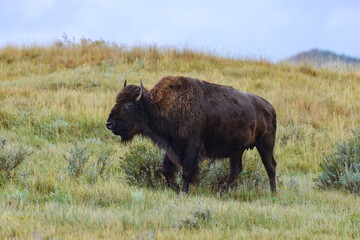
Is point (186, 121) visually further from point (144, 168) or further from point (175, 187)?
point (144, 168)

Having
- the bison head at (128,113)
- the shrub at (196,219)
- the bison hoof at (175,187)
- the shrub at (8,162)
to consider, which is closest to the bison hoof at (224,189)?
the bison hoof at (175,187)

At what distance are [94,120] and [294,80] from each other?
9070 mm

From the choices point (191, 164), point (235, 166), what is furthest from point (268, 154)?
point (191, 164)

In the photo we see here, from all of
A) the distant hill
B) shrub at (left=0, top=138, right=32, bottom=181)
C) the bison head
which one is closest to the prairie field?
shrub at (left=0, top=138, right=32, bottom=181)

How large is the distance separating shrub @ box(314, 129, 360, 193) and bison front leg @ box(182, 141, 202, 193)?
7.75ft

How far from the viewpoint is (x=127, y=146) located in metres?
9.80

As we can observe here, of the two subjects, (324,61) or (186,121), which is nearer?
(186,121)

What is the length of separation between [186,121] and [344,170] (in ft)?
9.48

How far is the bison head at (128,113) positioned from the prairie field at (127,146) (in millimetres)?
817

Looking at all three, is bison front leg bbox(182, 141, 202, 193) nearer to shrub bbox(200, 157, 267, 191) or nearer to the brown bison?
the brown bison

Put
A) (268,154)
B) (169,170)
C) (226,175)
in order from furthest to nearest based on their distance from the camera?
(226,175), (268,154), (169,170)

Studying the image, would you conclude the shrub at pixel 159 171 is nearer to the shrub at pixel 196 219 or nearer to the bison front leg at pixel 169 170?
the bison front leg at pixel 169 170

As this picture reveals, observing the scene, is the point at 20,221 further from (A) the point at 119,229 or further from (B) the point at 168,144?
(B) the point at 168,144

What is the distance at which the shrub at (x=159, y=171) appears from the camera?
23.2 feet
